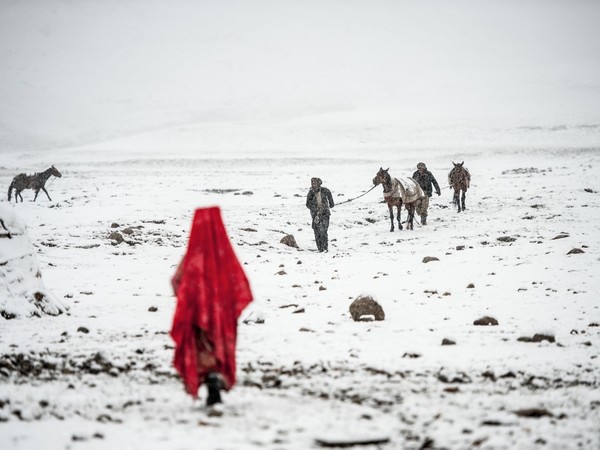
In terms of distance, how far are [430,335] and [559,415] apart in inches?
101

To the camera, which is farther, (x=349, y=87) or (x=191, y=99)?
(x=349, y=87)

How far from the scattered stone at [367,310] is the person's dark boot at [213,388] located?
3.24 metres

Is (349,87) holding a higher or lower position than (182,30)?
lower

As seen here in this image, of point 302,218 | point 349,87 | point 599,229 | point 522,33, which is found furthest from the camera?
point 522,33

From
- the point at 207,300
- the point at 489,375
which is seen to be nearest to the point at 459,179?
the point at 489,375

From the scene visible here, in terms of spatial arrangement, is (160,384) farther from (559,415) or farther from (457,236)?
(457,236)

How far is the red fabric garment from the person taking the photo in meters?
4.40

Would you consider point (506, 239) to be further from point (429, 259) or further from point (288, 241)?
point (288, 241)

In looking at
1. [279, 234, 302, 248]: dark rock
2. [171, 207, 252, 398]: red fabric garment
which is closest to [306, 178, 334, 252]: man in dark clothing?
[279, 234, 302, 248]: dark rock

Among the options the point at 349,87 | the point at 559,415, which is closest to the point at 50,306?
the point at 559,415

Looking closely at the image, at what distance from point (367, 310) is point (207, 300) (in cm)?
341

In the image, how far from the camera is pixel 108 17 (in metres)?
164

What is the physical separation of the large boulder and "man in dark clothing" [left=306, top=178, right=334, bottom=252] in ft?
23.7

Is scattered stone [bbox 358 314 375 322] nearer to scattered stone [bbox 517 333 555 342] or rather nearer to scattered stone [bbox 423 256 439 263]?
scattered stone [bbox 517 333 555 342]
